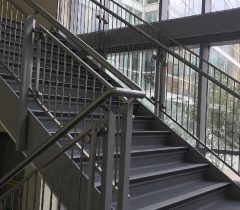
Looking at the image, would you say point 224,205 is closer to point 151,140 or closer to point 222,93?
point 151,140

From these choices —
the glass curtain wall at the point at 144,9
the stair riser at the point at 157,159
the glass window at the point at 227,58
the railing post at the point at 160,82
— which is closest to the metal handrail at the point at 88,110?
the stair riser at the point at 157,159

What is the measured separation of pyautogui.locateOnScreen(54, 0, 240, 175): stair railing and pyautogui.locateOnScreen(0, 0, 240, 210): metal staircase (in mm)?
528

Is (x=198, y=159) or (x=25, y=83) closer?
(x=25, y=83)

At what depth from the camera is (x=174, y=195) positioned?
10.6 feet

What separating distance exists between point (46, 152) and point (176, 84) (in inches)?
114

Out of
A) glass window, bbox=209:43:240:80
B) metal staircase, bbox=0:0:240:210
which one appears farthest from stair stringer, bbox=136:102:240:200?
glass window, bbox=209:43:240:80

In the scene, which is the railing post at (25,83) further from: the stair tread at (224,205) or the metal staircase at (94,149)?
the stair tread at (224,205)

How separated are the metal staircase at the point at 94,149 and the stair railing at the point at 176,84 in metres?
0.53

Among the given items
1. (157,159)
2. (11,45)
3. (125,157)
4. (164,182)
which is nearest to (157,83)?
(157,159)

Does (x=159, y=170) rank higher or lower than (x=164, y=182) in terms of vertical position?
higher

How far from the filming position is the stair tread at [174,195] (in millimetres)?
2910

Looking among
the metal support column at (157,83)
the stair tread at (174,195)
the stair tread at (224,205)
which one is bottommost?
the stair tread at (224,205)

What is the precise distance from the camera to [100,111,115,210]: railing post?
211 centimetres

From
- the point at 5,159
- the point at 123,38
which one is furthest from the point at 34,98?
the point at 5,159
